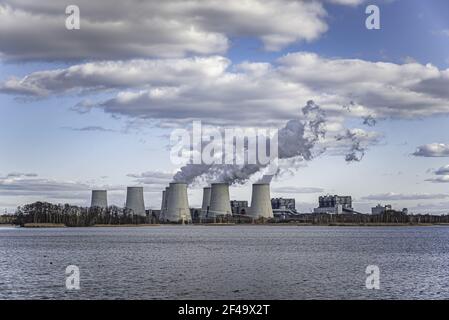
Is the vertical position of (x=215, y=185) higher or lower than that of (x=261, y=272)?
higher

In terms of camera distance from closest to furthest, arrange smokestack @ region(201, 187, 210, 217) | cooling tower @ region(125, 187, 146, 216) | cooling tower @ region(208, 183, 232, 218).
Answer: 1. cooling tower @ region(208, 183, 232, 218)
2. cooling tower @ region(125, 187, 146, 216)
3. smokestack @ region(201, 187, 210, 217)

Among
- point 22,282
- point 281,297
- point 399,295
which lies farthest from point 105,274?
point 399,295

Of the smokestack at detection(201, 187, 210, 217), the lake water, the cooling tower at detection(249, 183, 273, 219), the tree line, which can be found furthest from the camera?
the tree line

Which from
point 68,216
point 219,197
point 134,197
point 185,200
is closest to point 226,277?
point 219,197

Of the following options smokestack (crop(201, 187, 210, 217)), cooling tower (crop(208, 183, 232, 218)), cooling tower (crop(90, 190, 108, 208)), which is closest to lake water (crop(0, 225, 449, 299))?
cooling tower (crop(208, 183, 232, 218))

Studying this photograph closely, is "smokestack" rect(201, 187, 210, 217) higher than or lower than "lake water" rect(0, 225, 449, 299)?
higher

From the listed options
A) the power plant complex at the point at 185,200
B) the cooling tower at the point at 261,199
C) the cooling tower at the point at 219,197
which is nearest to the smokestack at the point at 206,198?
the power plant complex at the point at 185,200

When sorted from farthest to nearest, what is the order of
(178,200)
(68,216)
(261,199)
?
(68,216) → (261,199) → (178,200)

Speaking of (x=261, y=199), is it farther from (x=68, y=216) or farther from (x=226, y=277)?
(x=226, y=277)

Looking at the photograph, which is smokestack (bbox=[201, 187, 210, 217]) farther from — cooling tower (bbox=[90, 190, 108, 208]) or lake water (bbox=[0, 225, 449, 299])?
lake water (bbox=[0, 225, 449, 299])
